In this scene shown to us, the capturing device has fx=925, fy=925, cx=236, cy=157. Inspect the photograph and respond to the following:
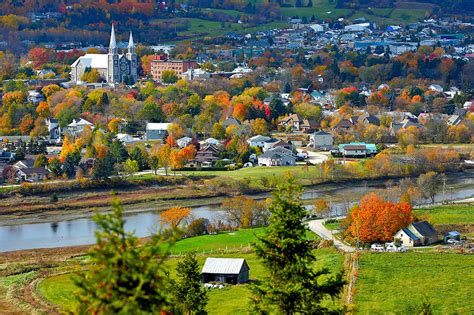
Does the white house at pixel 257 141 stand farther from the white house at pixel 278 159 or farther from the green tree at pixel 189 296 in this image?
the green tree at pixel 189 296

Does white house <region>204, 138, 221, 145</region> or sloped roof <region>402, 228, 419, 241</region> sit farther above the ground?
sloped roof <region>402, 228, 419, 241</region>

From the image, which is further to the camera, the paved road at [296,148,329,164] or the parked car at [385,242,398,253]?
the paved road at [296,148,329,164]

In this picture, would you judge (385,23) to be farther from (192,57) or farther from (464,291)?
(464,291)

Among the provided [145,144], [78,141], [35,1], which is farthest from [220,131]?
[35,1]

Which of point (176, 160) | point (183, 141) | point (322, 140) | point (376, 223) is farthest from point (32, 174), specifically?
point (376, 223)

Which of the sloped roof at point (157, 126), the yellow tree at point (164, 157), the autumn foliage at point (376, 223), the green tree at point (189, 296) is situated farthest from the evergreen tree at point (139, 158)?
the green tree at point (189, 296)

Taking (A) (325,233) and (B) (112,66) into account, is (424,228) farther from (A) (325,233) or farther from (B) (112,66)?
(B) (112,66)

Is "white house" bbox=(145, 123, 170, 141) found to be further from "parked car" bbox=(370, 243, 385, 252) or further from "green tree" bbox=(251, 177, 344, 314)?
"green tree" bbox=(251, 177, 344, 314)

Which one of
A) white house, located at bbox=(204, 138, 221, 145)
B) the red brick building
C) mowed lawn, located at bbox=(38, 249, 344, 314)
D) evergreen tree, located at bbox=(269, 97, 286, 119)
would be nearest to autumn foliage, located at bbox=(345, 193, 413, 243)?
mowed lawn, located at bbox=(38, 249, 344, 314)
